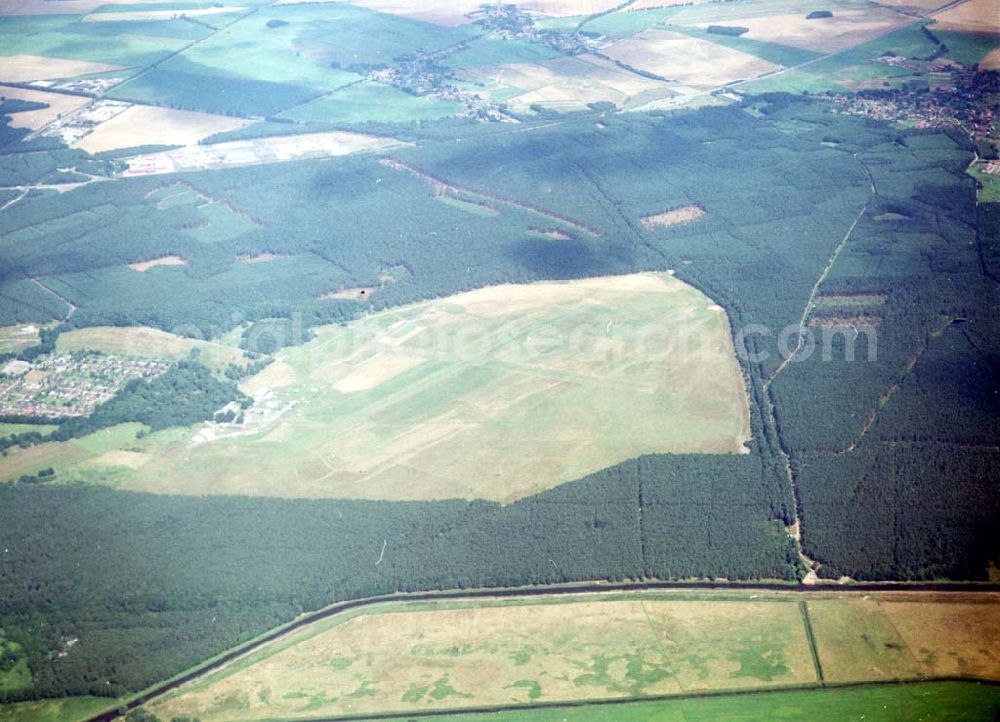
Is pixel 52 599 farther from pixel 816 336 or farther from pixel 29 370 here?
pixel 816 336

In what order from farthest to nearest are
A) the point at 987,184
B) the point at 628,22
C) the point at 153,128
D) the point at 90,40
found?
1. the point at 628,22
2. the point at 90,40
3. the point at 153,128
4. the point at 987,184

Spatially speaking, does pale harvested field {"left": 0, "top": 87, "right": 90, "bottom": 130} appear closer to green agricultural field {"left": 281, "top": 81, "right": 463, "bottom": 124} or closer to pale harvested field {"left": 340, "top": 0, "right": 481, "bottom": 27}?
green agricultural field {"left": 281, "top": 81, "right": 463, "bottom": 124}

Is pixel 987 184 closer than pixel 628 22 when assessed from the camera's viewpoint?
Yes

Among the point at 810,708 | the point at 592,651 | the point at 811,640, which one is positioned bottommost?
the point at 810,708

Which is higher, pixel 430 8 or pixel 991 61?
pixel 430 8

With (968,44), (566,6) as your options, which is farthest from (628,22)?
(968,44)

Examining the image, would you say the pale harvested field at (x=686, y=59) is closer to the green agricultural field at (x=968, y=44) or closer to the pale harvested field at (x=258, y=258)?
the green agricultural field at (x=968, y=44)

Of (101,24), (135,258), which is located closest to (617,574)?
(135,258)

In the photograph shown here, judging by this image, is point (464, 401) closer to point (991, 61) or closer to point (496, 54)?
point (496, 54)
